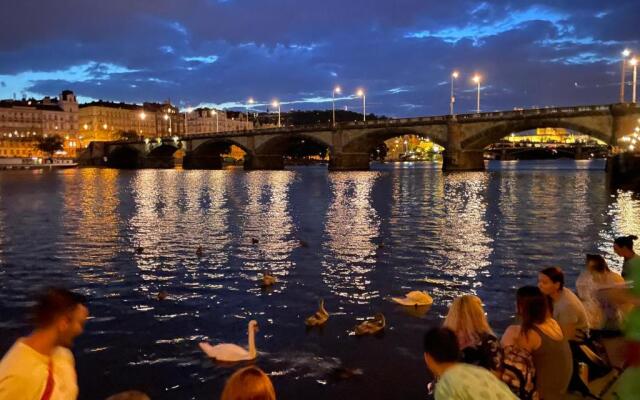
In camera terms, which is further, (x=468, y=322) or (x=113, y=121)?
(x=113, y=121)

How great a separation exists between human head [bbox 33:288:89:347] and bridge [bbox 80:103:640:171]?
72.9 metres

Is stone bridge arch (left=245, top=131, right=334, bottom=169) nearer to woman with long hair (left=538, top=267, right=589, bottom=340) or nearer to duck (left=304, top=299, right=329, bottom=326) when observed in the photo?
duck (left=304, top=299, right=329, bottom=326)

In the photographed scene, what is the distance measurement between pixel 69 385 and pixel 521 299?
4.14 metres

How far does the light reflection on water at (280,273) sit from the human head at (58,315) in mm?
4411

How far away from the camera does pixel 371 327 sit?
11.0m

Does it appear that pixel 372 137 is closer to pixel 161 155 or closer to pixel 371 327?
pixel 161 155

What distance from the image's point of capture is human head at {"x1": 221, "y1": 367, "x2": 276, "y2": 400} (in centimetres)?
371

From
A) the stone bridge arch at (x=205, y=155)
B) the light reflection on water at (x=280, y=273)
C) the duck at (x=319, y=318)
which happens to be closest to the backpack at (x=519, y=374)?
the light reflection on water at (x=280, y=273)

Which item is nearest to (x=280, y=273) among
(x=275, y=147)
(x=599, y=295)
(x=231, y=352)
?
(x=231, y=352)

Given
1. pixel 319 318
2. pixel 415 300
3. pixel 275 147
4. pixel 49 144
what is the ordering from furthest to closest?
pixel 49 144, pixel 275 147, pixel 415 300, pixel 319 318

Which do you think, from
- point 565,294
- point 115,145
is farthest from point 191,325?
point 115,145

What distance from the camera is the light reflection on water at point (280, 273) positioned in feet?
31.2

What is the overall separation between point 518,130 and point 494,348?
80.0 m

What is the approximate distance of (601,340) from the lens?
26.3ft
